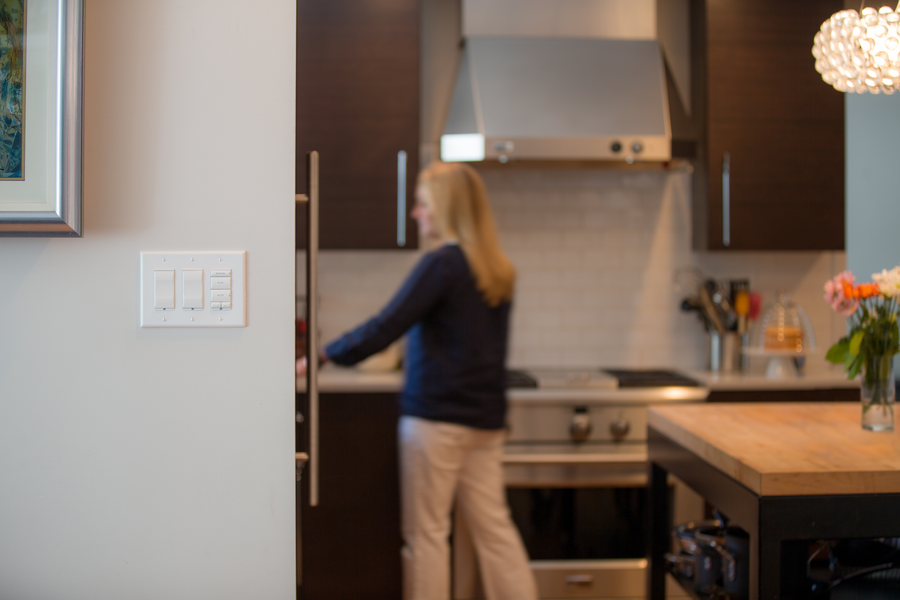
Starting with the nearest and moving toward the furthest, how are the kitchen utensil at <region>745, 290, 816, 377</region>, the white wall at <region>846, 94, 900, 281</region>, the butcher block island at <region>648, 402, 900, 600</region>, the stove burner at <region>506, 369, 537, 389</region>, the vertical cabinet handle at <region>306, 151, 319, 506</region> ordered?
the vertical cabinet handle at <region>306, 151, 319, 506</region> → the butcher block island at <region>648, 402, 900, 600</region> → the stove burner at <region>506, 369, 537, 389</region> → the white wall at <region>846, 94, 900, 281</region> → the kitchen utensil at <region>745, 290, 816, 377</region>

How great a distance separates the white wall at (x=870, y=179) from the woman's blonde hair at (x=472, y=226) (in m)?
1.70

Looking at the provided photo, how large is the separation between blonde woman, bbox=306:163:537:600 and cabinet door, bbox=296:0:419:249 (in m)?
0.69

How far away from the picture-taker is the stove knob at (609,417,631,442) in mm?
2680

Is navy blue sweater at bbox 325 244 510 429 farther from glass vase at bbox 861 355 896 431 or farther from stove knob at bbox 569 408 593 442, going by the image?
glass vase at bbox 861 355 896 431

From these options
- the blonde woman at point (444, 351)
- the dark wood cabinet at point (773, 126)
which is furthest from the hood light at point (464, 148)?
the dark wood cabinet at point (773, 126)

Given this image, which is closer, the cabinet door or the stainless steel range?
the stainless steel range

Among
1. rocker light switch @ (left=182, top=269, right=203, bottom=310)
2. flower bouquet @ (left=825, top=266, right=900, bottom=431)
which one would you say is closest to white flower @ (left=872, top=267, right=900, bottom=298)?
flower bouquet @ (left=825, top=266, right=900, bottom=431)

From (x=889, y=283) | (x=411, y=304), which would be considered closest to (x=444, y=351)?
(x=411, y=304)

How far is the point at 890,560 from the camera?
1649 mm

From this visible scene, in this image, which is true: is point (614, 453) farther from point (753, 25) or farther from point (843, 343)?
point (753, 25)

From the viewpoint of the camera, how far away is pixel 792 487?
4.34 feet

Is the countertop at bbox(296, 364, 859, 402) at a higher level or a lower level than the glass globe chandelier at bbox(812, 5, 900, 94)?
lower

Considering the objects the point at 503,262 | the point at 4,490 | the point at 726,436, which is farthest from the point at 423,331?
the point at 4,490

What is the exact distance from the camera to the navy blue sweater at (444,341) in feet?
6.54
